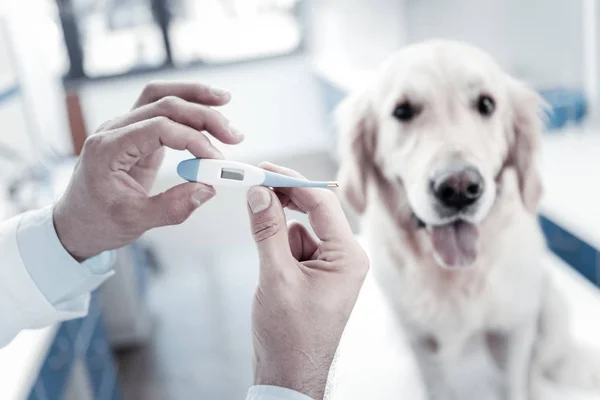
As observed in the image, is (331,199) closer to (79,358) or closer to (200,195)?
(200,195)

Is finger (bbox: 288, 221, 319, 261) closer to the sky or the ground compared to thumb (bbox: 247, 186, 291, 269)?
closer to the ground

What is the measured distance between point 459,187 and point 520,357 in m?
0.26

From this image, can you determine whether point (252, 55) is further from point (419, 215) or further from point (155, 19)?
point (419, 215)

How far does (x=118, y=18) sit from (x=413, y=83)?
66.2 inches

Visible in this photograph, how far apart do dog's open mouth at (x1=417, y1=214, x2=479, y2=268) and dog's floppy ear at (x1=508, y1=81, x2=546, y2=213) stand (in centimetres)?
14

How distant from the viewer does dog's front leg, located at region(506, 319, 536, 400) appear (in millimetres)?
724

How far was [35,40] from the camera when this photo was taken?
2.10m

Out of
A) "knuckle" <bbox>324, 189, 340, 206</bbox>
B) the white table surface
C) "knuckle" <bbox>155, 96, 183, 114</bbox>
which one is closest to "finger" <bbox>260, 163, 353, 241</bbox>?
"knuckle" <bbox>324, 189, 340, 206</bbox>

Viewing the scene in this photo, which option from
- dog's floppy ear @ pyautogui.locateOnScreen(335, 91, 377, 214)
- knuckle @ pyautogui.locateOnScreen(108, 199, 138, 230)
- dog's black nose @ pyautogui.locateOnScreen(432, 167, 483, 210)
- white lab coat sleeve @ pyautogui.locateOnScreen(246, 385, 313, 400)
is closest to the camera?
white lab coat sleeve @ pyautogui.locateOnScreen(246, 385, 313, 400)

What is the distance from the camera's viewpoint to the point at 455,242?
0.71m

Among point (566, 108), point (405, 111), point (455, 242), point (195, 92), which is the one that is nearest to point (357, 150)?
point (405, 111)

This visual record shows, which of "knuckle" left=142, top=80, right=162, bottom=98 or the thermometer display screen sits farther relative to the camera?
"knuckle" left=142, top=80, right=162, bottom=98

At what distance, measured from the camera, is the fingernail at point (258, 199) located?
443 millimetres

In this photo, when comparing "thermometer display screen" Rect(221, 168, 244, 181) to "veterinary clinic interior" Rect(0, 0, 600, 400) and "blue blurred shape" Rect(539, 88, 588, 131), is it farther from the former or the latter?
"blue blurred shape" Rect(539, 88, 588, 131)
